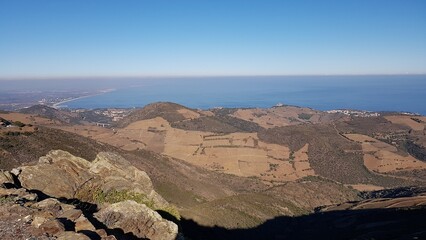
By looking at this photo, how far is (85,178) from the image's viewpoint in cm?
3294

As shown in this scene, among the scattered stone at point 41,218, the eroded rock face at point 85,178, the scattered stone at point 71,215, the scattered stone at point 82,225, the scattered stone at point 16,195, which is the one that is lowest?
the eroded rock face at point 85,178

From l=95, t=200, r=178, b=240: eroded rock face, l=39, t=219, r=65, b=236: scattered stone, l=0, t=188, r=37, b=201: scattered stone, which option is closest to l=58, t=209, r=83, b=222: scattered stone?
l=39, t=219, r=65, b=236: scattered stone

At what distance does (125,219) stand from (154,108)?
167 meters

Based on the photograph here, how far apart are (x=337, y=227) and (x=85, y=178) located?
147 ft

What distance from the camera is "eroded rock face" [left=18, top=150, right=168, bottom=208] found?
28.8 meters

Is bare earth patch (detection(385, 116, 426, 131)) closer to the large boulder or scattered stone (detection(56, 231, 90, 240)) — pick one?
the large boulder

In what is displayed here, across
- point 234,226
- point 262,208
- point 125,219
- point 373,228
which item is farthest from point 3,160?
point 373,228

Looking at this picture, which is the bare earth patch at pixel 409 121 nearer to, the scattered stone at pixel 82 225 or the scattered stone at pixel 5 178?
the scattered stone at pixel 5 178

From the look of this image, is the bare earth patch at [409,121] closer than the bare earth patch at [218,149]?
No

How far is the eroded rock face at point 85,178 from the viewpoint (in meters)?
28.8

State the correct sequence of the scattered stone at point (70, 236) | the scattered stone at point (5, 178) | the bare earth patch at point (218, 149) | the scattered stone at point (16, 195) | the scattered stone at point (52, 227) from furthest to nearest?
the bare earth patch at point (218, 149) → the scattered stone at point (5, 178) → the scattered stone at point (16, 195) → the scattered stone at point (52, 227) → the scattered stone at point (70, 236)

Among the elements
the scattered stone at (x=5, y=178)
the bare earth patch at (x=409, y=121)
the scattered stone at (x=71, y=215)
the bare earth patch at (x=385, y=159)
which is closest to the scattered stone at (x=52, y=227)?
the scattered stone at (x=71, y=215)

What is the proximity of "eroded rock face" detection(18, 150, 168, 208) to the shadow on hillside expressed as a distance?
1200 cm

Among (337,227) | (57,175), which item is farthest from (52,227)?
(337,227)
